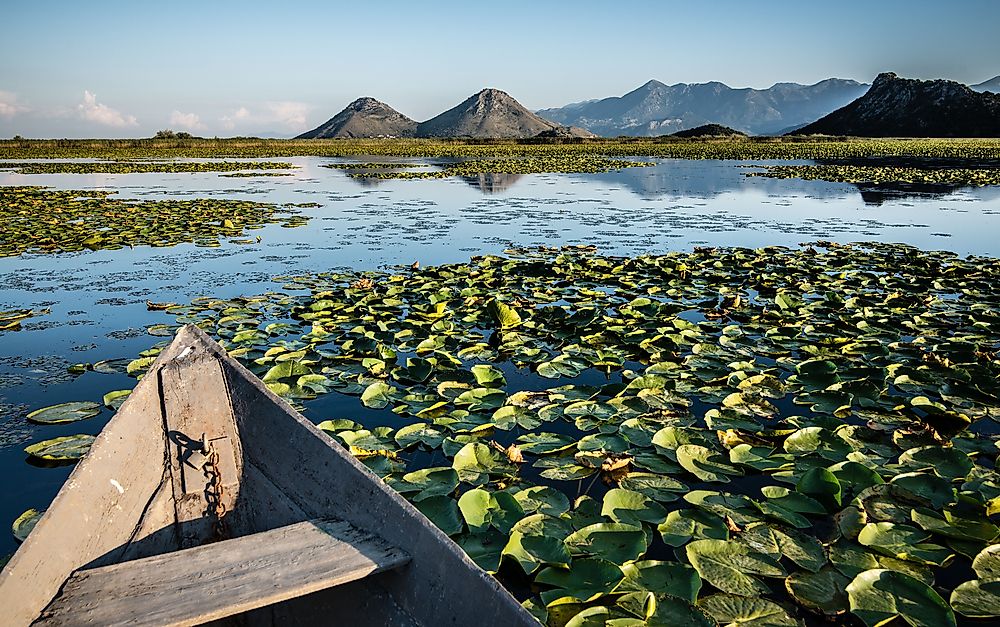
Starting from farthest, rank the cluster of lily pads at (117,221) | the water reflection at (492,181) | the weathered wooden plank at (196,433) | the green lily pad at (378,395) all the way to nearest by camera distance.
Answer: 1. the water reflection at (492,181)
2. the cluster of lily pads at (117,221)
3. the green lily pad at (378,395)
4. the weathered wooden plank at (196,433)

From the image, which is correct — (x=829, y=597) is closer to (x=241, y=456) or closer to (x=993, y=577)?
(x=993, y=577)

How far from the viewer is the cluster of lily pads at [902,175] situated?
19391 mm

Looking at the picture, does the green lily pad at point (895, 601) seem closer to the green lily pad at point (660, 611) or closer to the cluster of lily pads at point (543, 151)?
the green lily pad at point (660, 611)

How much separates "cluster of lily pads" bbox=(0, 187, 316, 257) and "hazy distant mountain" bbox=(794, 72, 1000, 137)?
336 feet

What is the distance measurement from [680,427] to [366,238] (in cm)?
733

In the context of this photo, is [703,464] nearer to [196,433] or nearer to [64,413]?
[196,433]

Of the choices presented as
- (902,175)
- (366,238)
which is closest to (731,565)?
(366,238)

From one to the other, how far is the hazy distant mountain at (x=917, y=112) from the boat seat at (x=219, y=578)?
10748cm

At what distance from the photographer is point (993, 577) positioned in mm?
2041

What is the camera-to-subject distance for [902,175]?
21906mm

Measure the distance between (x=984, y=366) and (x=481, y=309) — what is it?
352 cm

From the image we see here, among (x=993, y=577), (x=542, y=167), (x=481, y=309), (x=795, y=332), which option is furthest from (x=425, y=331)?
(x=542, y=167)

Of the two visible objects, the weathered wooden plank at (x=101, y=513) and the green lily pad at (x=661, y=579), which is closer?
the weathered wooden plank at (x=101, y=513)

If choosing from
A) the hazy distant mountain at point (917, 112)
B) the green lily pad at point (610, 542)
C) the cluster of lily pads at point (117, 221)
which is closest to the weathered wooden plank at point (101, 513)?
the green lily pad at point (610, 542)
